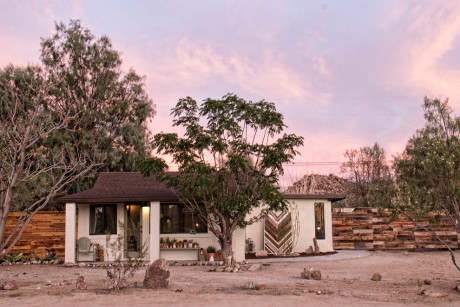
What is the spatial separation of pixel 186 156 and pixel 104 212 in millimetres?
5335

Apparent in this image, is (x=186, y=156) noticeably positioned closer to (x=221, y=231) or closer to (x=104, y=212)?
(x=221, y=231)

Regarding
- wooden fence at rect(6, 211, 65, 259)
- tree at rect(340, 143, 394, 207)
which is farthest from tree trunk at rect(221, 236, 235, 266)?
tree at rect(340, 143, 394, 207)

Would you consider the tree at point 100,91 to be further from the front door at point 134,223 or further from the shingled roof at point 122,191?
the front door at point 134,223

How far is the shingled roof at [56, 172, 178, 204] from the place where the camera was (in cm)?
1931

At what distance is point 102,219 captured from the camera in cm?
2041

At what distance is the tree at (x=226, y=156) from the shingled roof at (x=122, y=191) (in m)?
1.92

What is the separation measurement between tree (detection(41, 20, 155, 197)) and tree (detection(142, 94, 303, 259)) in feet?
43.6

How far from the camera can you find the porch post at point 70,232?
63.0ft

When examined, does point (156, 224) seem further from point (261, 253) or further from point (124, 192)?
point (261, 253)

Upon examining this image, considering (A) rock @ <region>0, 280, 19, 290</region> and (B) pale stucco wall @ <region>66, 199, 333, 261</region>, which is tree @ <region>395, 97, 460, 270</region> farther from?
(A) rock @ <region>0, 280, 19, 290</region>

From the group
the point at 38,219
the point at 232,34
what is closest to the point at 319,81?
the point at 232,34

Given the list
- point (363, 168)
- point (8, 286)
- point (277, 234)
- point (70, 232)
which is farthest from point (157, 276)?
point (363, 168)

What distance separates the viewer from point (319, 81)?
21.6 metres

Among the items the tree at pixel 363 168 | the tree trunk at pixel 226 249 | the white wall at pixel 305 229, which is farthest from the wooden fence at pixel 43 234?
the tree at pixel 363 168
